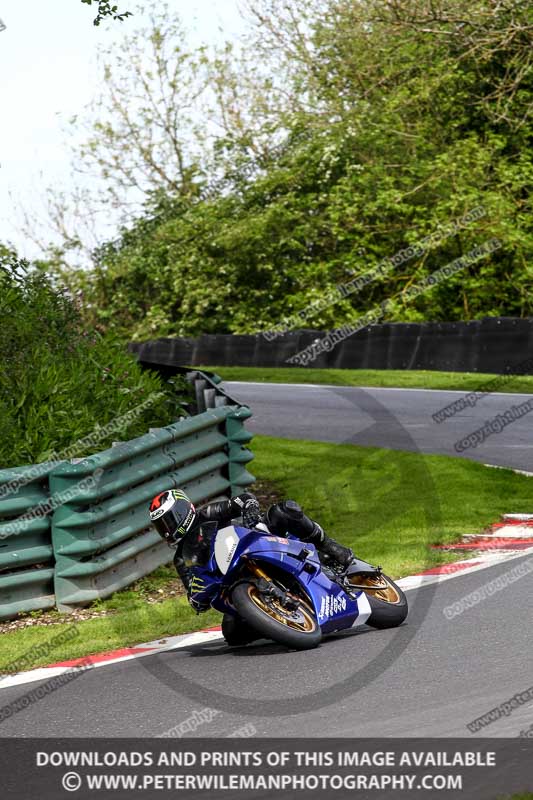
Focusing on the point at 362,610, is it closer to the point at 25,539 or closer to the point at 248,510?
the point at 248,510

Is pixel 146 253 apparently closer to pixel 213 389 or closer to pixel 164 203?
pixel 164 203

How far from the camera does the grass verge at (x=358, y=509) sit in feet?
26.6

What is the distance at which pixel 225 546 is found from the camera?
6.78m

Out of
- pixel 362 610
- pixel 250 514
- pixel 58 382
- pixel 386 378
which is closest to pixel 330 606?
pixel 362 610

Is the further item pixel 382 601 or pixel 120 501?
pixel 120 501

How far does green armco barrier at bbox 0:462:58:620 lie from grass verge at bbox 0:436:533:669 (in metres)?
0.27

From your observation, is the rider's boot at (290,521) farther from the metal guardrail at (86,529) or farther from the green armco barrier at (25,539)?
the green armco barrier at (25,539)

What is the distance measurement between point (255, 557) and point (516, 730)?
2.12m

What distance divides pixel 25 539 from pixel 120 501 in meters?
0.89

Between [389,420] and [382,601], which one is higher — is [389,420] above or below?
above

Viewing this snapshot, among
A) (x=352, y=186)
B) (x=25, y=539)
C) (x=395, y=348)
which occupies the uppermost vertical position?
(x=352, y=186)

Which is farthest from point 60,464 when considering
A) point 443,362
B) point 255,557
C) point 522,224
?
point 522,224
